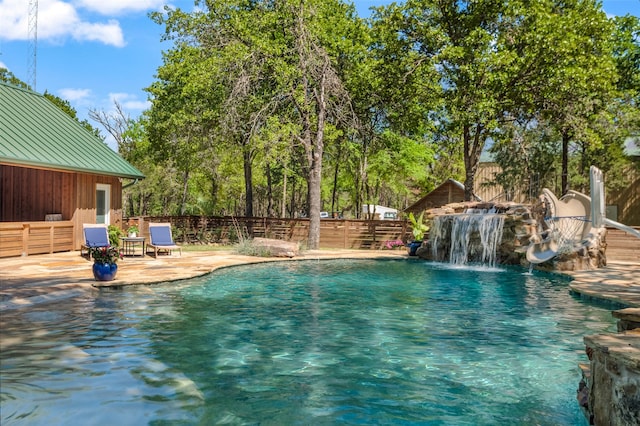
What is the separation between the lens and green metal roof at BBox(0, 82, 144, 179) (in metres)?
15.2

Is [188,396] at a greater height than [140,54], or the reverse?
[140,54]

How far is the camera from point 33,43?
2514 cm

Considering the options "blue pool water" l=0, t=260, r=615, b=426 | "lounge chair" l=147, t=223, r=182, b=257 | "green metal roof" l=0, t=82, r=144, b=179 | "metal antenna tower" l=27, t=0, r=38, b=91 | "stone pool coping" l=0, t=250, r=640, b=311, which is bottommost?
"blue pool water" l=0, t=260, r=615, b=426

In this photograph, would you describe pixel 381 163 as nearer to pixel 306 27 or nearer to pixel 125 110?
pixel 306 27

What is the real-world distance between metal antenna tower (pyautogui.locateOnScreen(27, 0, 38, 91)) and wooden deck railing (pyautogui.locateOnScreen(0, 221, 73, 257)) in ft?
38.1

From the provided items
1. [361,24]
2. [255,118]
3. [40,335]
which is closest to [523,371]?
[40,335]

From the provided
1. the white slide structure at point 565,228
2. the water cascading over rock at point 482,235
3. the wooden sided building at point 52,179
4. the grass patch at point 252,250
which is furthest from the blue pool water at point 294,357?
the wooden sided building at point 52,179

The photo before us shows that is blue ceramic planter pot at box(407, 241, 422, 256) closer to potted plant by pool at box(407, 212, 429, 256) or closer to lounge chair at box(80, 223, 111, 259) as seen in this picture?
potted plant by pool at box(407, 212, 429, 256)

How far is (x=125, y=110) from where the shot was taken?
40.7m

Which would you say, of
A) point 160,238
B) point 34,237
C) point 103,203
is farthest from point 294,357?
point 103,203

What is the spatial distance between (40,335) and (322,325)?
419cm

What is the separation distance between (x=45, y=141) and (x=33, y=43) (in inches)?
457

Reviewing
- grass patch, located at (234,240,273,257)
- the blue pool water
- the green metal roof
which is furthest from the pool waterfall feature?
the green metal roof

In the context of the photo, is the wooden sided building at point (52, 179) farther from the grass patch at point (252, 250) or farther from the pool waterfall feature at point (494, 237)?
A: the pool waterfall feature at point (494, 237)
